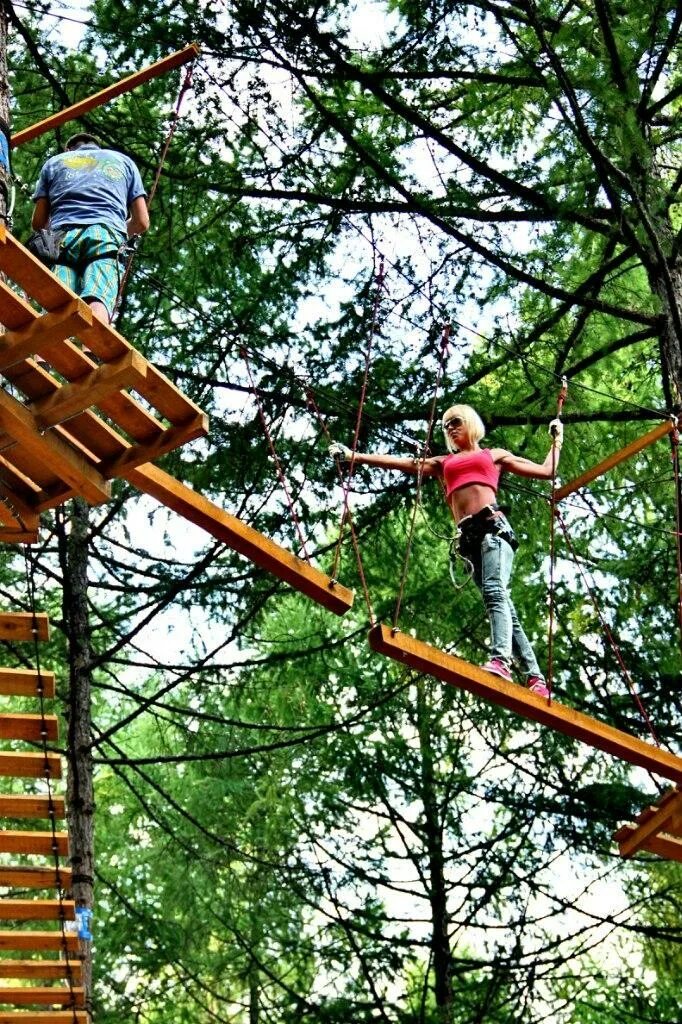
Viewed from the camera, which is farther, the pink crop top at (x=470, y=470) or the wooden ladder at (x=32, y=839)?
the pink crop top at (x=470, y=470)

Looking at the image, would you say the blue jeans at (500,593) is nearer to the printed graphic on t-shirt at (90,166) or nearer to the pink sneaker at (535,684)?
the pink sneaker at (535,684)

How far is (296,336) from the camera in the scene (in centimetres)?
905

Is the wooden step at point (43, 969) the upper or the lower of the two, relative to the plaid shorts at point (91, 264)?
lower

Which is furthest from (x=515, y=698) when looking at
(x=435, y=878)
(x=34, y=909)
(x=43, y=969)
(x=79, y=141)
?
(x=435, y=878)

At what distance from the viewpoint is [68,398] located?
520 centimetres

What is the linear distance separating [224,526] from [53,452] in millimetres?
718

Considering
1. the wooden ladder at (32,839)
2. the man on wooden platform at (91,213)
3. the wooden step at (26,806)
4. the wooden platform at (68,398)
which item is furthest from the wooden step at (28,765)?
the man on wooden platform at (91,213)

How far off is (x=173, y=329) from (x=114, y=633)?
2.20m

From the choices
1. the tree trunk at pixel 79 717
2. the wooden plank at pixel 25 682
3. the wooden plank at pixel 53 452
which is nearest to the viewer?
the wooden plank at pixel 53 452

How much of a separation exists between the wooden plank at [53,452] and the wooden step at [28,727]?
93 cm

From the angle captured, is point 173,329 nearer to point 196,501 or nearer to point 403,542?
point 403,542

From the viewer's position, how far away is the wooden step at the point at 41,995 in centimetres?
627

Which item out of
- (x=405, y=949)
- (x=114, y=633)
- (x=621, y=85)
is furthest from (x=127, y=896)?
(x=621, y=85)

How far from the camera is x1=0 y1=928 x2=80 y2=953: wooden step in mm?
6074
